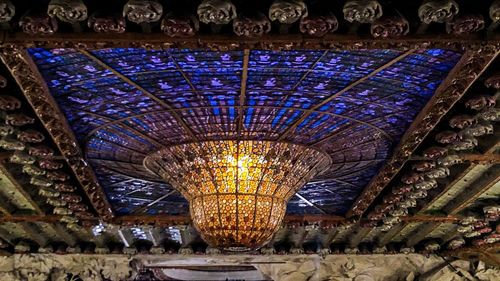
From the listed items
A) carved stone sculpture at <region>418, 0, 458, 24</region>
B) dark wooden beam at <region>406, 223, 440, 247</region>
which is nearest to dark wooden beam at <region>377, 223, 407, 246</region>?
dark wooden beam at <region>406, 223, 440, 247</region>

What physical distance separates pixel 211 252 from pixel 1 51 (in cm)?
766

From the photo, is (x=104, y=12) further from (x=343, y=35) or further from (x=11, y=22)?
(x=343, y=35)

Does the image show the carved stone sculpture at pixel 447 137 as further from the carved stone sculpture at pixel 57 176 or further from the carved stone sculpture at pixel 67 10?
the carved stone sculpture at pixel 57 176

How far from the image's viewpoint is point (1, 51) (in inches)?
178

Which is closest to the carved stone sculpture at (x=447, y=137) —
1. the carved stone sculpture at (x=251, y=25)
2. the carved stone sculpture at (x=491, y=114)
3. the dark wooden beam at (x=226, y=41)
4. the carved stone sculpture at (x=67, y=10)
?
the carved stone sculpture at (x=491, y=114)

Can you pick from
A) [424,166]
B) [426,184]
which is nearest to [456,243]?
[426,184]

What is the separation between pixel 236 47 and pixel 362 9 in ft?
2.98

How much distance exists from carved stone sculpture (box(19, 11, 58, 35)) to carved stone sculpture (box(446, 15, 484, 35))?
8.55 ft

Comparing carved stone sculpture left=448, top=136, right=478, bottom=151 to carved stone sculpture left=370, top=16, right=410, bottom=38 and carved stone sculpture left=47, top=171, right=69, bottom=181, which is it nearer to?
carved stone sculpture left=370, top=16, right=410, bottom=38

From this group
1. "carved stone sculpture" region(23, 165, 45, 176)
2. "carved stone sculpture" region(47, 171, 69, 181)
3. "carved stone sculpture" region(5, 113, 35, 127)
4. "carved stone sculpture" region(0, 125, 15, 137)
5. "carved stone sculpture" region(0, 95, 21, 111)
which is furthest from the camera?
"carved stone sculpture" region(47, 171, 69, 181)

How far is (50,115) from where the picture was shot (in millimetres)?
5805

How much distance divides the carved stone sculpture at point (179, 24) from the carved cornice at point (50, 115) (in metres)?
1.17

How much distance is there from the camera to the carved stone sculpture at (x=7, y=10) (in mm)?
3994

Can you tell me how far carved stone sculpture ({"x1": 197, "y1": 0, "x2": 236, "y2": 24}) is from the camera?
3879 mm
